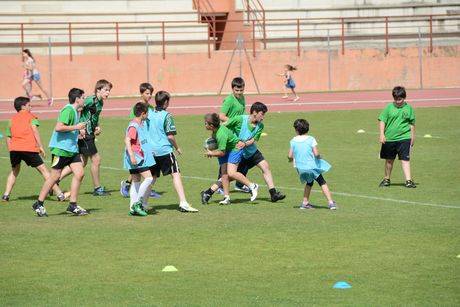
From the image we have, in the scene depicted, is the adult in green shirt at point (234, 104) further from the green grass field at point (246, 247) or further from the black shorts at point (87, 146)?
the black shorts at point (87, 146)

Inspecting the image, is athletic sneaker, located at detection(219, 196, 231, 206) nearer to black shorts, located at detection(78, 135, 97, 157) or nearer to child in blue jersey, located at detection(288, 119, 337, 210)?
child in blue jersey, located at detection(288, 119, 337, 210)

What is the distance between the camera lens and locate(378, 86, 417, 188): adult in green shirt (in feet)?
57.2

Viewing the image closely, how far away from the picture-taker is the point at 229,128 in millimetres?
15844

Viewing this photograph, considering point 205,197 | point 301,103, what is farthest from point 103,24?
point 205,197

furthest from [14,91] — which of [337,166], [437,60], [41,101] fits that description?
[337,166]

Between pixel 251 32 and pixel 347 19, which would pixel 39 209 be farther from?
pixel 347 19

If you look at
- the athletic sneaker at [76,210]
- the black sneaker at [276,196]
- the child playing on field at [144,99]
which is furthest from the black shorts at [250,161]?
the athletic sneaker at [76,210]

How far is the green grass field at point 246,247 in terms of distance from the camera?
1014 centimetres

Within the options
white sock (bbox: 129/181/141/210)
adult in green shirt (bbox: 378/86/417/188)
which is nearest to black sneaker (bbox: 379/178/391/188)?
adult in green shirt (bbox: 378/86/417/188)

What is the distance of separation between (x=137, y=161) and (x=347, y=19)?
32915mm

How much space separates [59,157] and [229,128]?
2.69 m

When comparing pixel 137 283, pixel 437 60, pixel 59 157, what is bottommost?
pixel 137 283

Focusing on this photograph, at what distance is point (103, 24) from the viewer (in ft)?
146

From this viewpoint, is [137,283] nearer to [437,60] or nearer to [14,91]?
[14,91]
